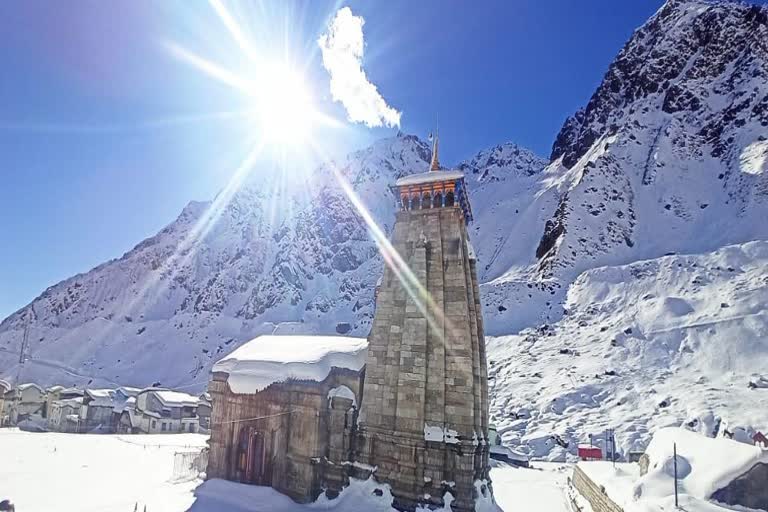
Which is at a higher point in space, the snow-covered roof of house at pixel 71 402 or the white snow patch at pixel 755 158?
the white snow patch at pixel 755 158

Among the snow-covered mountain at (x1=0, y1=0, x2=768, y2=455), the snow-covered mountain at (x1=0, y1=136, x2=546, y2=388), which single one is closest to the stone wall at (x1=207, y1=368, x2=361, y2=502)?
the snow-covered mountain at (x1=0, y1=0, x2=768, y2=455)

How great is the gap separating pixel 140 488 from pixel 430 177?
16.4 m

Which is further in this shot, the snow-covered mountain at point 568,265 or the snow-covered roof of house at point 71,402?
the snow-covered roof of house at point 71,402

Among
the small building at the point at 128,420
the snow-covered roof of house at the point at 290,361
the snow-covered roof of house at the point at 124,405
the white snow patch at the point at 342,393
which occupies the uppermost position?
the snow-covered roof of house at the point at 290,361

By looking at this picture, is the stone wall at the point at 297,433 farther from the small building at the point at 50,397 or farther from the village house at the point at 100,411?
the small building at the point at 50,397

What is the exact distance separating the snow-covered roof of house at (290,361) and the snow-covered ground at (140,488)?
391 centimetres

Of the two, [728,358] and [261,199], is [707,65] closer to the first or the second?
Answer: [728,358]

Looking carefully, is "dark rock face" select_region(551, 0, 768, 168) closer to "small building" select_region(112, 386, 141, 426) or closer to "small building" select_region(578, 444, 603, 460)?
"small building" select_region(578, 444, 603, 460)

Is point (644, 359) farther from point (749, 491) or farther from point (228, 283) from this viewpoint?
point (228, 283)

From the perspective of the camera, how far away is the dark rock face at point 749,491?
10.4 m

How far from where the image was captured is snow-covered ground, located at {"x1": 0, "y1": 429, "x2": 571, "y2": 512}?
1541cm

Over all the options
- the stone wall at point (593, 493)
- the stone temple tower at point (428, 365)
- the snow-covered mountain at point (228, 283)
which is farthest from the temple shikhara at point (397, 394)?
the snow-covered mountain at point (228, 283)

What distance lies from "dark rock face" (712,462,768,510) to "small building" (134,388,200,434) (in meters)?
48.4

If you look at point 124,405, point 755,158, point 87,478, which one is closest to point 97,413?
point 124,405
